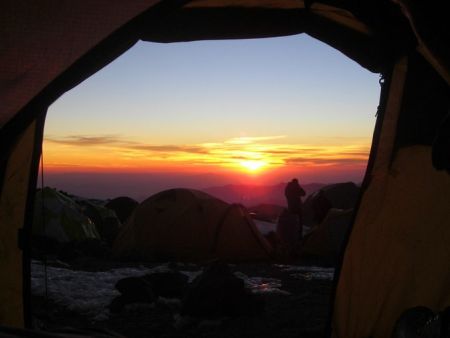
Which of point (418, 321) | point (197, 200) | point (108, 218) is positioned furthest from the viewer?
point (108, 218)

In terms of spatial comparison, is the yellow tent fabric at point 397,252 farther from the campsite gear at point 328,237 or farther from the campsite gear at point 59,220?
the campsite gear at point 59,220

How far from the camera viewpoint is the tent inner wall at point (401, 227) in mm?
4945

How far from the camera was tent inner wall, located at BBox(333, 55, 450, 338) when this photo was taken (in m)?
4.95

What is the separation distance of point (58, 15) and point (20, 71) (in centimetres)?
40

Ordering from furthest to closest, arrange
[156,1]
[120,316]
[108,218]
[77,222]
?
1. [108,218]
2. [77,222]
3. [120,316]
4. [156,1]

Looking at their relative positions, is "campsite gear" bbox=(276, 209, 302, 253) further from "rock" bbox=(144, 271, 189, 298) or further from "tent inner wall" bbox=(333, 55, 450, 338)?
"tent inner wall" bbox=(333, 55, 450, 338)

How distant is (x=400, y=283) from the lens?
17.0 ft

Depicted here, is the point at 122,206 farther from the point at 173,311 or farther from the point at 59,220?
the point at 173,311

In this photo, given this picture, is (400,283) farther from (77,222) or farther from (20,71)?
(77,222)

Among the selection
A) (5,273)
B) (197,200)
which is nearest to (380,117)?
(5,273)

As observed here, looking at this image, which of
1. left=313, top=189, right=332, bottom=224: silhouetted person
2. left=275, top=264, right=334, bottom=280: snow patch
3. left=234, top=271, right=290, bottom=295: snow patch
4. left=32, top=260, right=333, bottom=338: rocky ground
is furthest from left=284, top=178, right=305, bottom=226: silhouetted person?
left=234, top=271, right=290, bottom=295: snow patch

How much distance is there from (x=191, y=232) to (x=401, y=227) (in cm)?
873

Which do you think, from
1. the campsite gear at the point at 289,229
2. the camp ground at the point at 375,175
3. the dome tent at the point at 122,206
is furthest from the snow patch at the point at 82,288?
the dome tent at the point at 122,206

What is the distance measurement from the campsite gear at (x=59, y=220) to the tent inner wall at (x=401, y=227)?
35.3 feet
